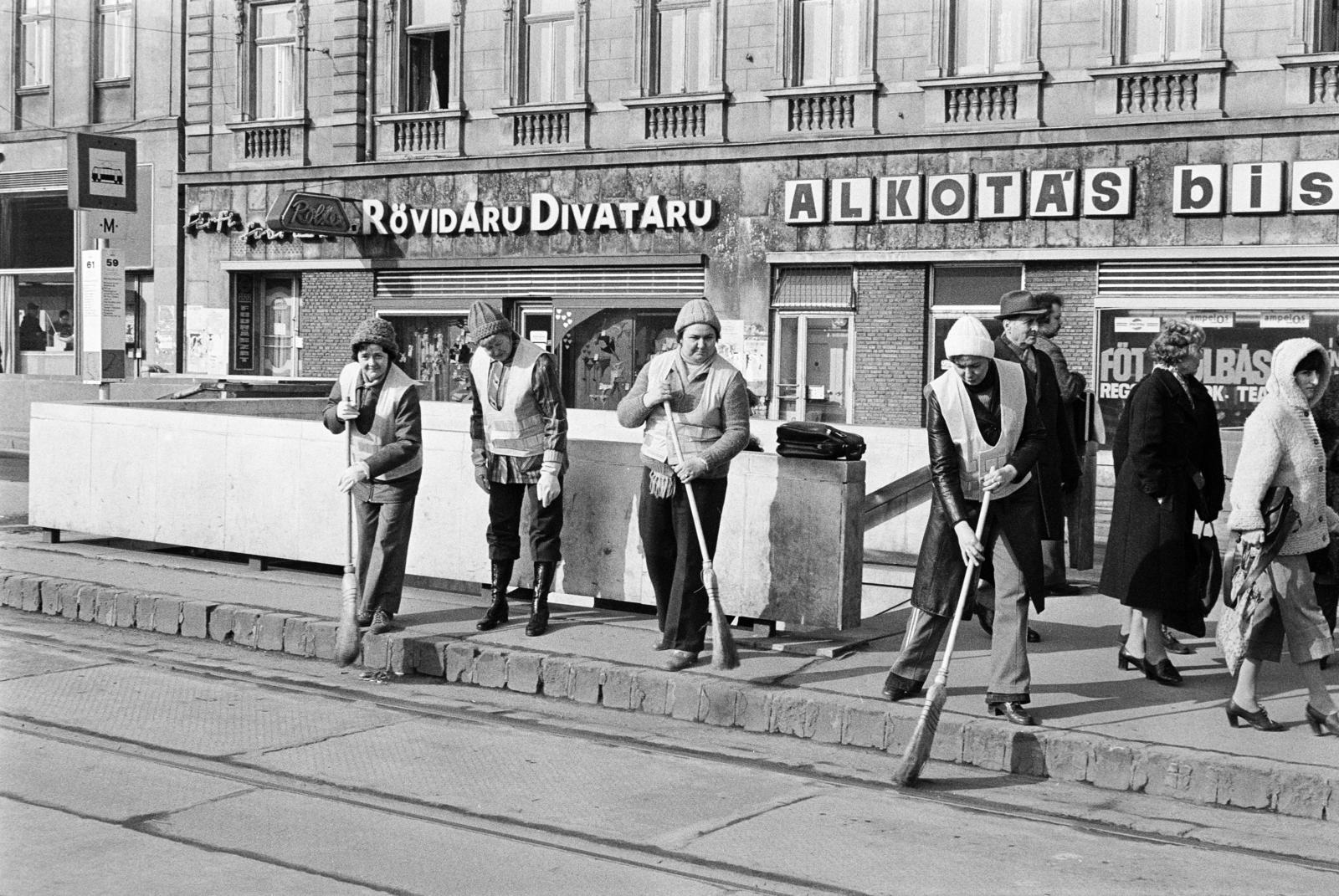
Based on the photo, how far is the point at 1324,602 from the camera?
7.89 metres

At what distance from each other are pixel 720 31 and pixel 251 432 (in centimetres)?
1498

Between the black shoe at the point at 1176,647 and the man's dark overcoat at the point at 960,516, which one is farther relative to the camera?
the black shoe at the point at 1176,647

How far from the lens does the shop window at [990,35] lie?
22391 mm

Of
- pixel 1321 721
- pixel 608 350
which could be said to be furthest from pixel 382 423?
pixel 608 350

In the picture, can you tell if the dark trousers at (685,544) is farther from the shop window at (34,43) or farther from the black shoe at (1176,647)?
the shop window at (34,43)

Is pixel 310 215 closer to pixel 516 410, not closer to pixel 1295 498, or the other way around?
pixel 516 410

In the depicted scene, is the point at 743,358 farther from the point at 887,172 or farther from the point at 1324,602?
the point at 1324,602

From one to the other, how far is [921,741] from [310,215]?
75.3 feet

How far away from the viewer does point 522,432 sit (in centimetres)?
912

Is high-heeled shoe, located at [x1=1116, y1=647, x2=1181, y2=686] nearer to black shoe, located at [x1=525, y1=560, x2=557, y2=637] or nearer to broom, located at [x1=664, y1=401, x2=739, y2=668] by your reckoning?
broom, located at [x1=664, y1=401, x2=739, y2=668]

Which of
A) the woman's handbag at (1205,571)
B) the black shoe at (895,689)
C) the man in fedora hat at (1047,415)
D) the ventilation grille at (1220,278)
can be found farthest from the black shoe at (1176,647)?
the ventilation grille at (1220,278)

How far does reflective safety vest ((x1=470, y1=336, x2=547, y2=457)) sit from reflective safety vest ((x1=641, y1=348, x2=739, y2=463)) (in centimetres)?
92

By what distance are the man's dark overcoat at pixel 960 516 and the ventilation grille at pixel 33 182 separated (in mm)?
28547

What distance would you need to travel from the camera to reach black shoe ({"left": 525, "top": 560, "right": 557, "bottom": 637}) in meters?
9.11
